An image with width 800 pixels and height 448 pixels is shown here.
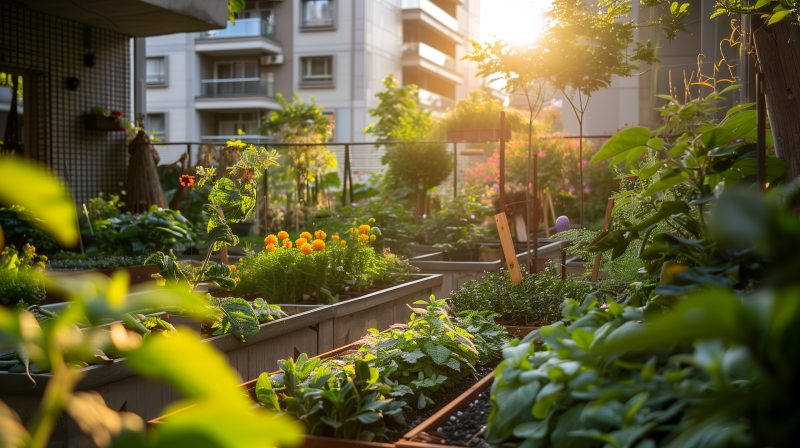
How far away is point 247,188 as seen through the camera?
9.61ft

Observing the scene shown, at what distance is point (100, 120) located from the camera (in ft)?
21.5

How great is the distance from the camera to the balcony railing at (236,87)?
866 inches

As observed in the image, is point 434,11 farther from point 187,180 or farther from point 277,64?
point 187,180

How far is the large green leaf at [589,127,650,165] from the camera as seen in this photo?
4.32 feet

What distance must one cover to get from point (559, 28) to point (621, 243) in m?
2.54

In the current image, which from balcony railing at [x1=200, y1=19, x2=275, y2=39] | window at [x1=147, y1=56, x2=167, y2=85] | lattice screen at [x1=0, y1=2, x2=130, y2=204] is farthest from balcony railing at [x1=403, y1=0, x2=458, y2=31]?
lattice screen at [x1=0, y1=2, x2=130, y2=204]

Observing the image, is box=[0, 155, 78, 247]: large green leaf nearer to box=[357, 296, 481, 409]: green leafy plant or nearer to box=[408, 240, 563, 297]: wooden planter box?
box=[357, 296, 481, 409]: green leafy plant

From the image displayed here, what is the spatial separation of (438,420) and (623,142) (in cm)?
78

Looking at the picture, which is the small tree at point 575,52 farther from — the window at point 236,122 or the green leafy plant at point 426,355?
the window at point 236,122

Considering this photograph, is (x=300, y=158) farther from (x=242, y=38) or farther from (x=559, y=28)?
(x=242, y=38)

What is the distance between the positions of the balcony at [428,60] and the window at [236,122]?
6411 mm

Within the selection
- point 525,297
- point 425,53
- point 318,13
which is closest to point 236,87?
point 318,13

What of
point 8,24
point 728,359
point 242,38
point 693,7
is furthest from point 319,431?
point 242,38

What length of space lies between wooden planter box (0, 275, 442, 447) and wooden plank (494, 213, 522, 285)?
0.83 m
